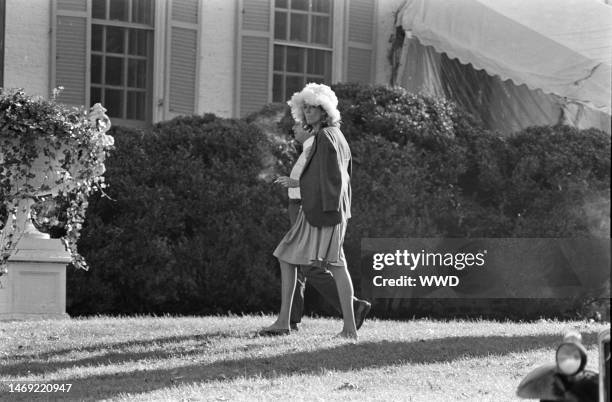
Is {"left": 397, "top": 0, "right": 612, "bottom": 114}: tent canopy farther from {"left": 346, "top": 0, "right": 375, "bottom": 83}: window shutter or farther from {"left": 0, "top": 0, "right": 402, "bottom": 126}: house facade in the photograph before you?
{"left": 0, "top": 0, "right": 402, "bottom": 126}: house facade

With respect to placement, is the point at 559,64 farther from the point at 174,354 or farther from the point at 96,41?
the point at 174,354

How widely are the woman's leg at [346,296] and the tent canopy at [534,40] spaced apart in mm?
7750

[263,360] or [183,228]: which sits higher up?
[183,228]

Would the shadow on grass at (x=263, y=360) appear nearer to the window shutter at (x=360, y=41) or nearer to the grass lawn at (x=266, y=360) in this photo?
the grass lawn at (x=266, y=360)

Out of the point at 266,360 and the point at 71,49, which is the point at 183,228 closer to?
the point at 71,49

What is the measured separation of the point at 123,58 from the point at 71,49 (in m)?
0.68

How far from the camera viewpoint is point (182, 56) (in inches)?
619

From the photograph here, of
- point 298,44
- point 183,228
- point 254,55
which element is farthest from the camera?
point 298,44

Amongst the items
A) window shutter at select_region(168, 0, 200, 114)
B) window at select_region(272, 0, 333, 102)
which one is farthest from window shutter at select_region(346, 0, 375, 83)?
window shutter at select_region(168, 0, 200, 114)

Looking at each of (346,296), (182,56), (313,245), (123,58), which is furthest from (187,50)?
(346,296)

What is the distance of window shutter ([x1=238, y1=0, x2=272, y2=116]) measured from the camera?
52.8ft

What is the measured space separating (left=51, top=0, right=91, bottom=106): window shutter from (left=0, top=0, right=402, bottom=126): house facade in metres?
0.01

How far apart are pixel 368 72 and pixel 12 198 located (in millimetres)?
7972

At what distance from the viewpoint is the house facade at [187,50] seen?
15125 millimetres
